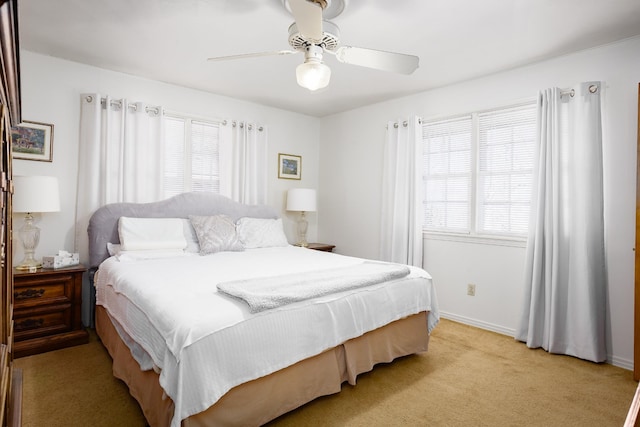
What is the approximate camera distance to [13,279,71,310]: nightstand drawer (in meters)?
2.74

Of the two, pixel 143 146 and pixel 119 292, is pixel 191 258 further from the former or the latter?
pixel 143 146

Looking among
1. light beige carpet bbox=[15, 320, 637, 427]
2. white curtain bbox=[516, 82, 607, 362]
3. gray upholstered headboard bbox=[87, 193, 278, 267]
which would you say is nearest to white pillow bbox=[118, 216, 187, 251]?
gray upholstered headboard bbox=[87, 193, 278, 267]

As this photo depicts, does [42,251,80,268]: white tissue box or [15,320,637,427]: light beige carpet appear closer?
[15,320,637,427]: light beige carpet

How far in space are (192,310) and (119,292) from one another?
916mm

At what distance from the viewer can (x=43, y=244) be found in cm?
321

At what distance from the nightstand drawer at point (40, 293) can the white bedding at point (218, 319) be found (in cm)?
36

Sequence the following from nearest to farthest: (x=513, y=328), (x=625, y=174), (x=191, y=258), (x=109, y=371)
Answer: (x=109, y=371) → (x=625, y=174) → (x=191, y=258) → (x=513, y=328)

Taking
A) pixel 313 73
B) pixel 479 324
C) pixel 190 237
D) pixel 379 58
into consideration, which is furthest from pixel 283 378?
pixel 479 324

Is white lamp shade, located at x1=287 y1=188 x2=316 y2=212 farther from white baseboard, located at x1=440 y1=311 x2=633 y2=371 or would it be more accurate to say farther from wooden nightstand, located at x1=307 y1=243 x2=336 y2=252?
white baseboard, located at x1=440 y1=311 x2=633 y2=371

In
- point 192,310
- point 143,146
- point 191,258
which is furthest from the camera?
point 143,146

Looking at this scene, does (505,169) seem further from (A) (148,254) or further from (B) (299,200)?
(A) (148,254)

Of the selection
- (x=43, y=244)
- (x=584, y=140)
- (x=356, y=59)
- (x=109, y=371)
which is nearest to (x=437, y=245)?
(x=584, y=140)

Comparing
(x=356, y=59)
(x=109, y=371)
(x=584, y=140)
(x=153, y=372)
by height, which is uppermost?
(x=356, y=59)

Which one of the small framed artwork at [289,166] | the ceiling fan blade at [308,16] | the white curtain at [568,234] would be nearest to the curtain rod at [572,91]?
the white curtain at [568,234]
